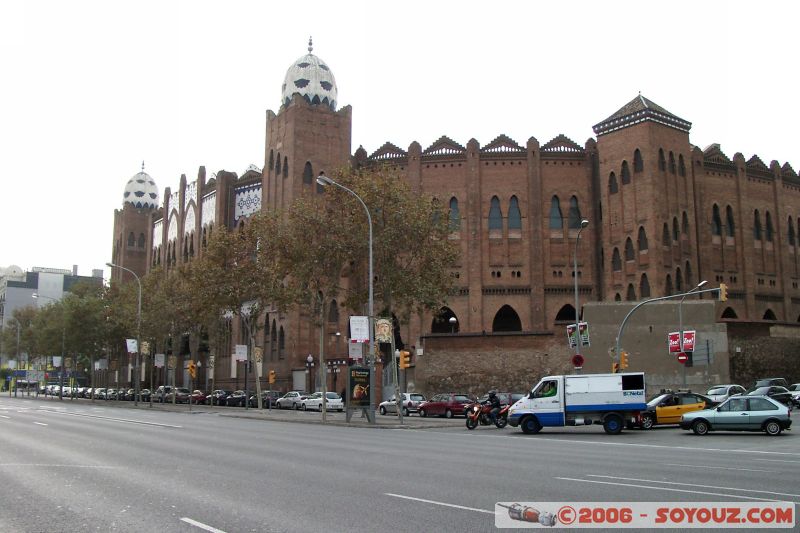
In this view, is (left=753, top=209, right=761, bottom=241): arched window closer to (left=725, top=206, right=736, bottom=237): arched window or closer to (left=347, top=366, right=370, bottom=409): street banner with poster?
(left=725, top=206, right=736, bottom=237): arched window

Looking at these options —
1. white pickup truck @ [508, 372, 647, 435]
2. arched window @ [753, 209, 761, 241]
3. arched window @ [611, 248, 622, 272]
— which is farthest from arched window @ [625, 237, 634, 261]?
white pickup truck @ [508, 372, 647, 435]

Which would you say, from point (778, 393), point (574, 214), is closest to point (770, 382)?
point (778, 393)

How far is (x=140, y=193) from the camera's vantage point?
311 ft

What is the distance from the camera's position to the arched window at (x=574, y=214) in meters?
58.3

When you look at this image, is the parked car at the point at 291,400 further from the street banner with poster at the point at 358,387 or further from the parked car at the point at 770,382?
the parked car at the point at 770,382

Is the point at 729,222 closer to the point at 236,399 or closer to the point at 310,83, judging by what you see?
the point at 310,83

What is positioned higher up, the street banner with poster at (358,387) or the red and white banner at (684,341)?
the red and white banner at (684,341)

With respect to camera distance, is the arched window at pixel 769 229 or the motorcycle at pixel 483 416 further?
the arched window at pixel 769 229

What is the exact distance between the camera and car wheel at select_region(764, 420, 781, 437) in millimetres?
23328

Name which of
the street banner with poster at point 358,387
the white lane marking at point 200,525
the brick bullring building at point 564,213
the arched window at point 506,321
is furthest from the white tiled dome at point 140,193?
the white lane marking at point 200,525

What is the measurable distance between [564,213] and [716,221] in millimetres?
12462

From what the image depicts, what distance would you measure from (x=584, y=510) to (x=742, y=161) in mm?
59335

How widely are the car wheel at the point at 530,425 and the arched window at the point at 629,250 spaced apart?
3074cm

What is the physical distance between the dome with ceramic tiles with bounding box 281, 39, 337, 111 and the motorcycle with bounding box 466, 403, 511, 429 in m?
38.1
